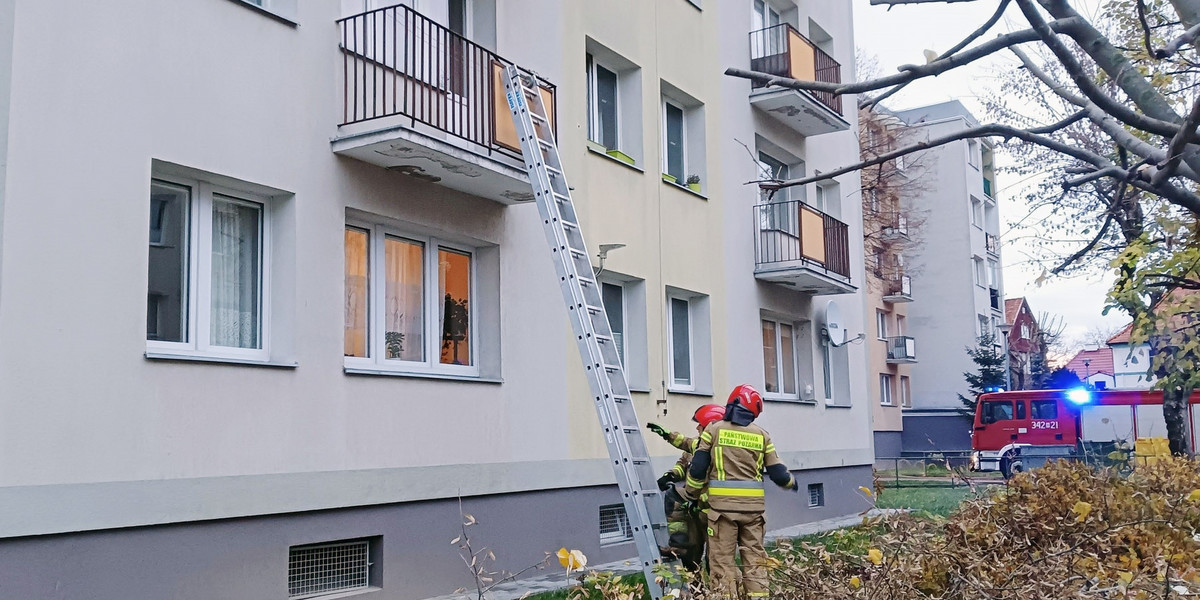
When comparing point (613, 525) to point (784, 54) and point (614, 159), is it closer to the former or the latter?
point (614, 159)

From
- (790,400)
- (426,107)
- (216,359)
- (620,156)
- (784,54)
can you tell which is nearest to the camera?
(216,359)

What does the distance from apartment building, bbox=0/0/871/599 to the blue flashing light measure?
736 inches

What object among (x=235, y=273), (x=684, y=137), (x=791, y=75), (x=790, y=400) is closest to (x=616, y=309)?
(x=684, y=137)

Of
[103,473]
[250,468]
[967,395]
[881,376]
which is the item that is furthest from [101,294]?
[967,395]

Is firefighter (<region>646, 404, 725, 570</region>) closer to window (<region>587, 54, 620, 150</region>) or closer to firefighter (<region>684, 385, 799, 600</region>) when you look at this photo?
firefighter (<region>684, 385, 799, 600</region>)

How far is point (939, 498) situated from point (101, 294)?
49.7 ft

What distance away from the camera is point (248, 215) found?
7.98m

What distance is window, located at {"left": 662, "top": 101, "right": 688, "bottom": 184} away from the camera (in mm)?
13891

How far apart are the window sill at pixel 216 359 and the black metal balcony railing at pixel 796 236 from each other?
880 centimetres

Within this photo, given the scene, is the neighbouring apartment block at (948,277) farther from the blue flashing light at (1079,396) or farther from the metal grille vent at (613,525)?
the metal grille vent at (613,525)

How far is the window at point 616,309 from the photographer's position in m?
12.2

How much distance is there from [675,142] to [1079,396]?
62.4 feet

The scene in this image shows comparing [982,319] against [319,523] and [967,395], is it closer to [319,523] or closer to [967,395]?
[967,395]

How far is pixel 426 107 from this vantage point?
937cm
